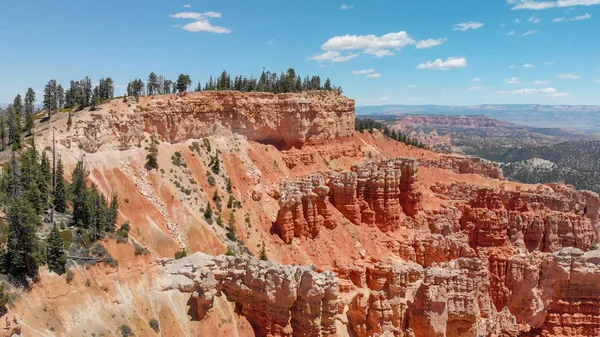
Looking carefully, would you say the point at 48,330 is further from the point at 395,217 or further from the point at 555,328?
the point at 395,217

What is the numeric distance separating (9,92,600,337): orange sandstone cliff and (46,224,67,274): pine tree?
77 centimetres

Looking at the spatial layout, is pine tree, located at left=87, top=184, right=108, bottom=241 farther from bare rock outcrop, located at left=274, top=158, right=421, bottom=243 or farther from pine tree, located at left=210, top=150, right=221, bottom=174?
pine tree, located at left=210, top=150, right=221, bottom=174

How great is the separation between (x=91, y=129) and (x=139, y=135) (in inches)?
271

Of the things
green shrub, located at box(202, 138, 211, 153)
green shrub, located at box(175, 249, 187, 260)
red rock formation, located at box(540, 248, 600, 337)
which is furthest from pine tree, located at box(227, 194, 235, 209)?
red rock formation, located at box(540, 248, 600, 337)

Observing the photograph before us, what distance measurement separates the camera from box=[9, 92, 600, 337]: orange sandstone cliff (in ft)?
114

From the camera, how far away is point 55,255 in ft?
111

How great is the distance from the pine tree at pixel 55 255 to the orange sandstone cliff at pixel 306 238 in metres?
0.77

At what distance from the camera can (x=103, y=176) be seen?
5409 centimetres

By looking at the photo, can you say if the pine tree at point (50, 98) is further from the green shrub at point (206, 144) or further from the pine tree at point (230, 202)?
the pine tree at point (230, 202)

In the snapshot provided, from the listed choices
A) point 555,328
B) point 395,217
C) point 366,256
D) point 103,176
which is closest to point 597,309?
point 555,328

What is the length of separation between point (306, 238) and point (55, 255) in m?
32.9

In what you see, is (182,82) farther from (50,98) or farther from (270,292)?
(270,292)

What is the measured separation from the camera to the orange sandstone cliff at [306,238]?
34.9m

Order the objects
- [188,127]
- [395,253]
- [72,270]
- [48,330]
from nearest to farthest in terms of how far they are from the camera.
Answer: [48,330] → [72,270] → [395,253] → [188,127]
